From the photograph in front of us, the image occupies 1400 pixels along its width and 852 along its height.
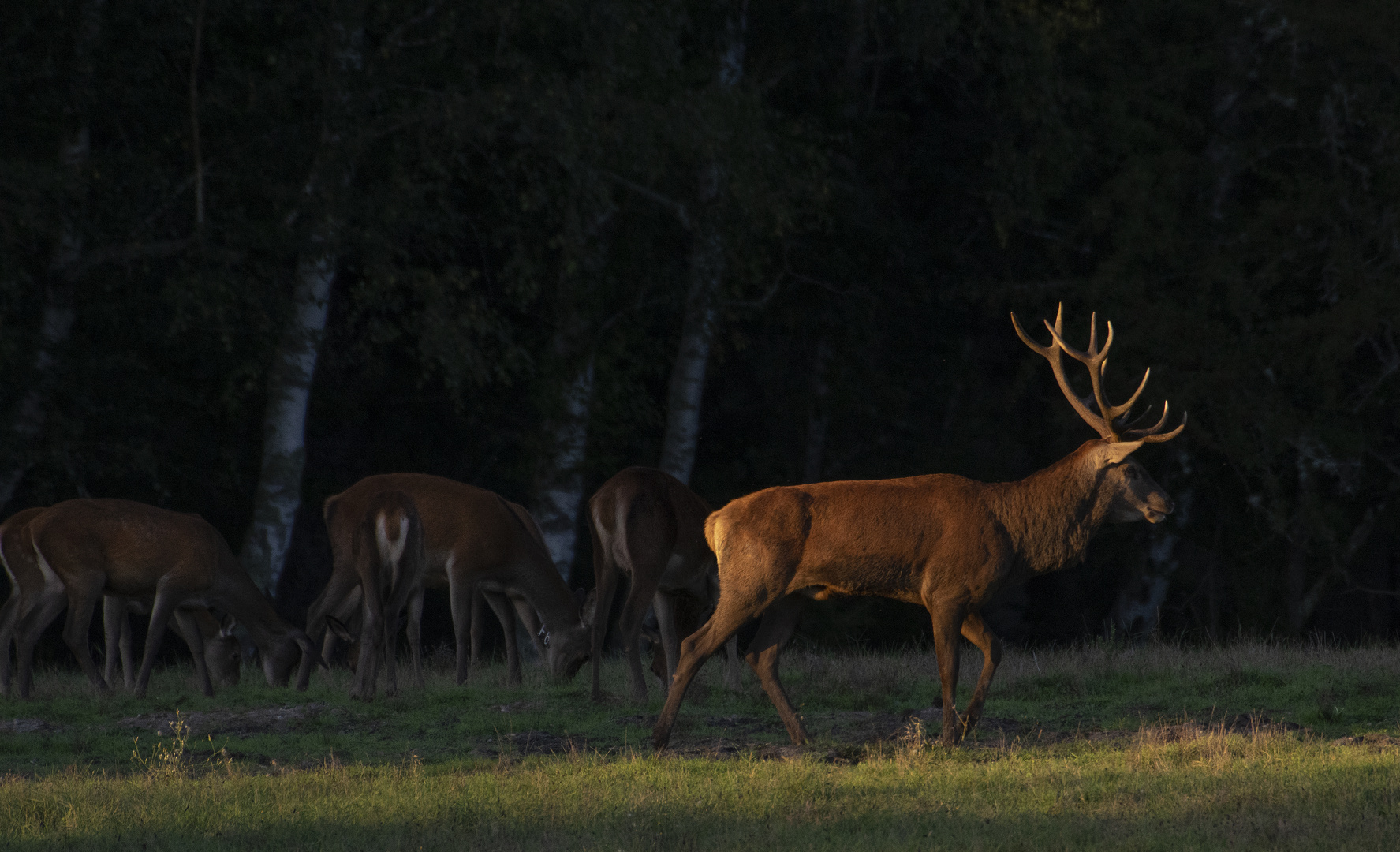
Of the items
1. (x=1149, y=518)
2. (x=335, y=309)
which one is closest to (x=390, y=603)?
(x=1149, y=518)

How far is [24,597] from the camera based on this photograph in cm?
1309

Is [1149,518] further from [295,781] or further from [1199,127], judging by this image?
[1199,127]

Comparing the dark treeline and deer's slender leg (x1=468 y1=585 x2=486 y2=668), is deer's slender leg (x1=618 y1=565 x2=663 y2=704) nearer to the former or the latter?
deer's slender leg (x1=468 y1=585 x2=486 y2=668)

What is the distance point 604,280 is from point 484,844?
11.5 meters

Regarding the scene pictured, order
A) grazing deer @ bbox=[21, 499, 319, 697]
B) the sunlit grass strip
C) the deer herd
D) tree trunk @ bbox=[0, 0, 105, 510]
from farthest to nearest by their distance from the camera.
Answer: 1. tree trunk @ bbox=[0, 0, 105, 510]
2. grazing deer @ bbox=[21, 499, 319, 697]
3. the deer herd
4. the sunlit grass strip

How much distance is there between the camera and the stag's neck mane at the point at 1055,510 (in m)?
9.36

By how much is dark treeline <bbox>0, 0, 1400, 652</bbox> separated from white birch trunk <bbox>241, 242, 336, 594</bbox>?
0.12 feet

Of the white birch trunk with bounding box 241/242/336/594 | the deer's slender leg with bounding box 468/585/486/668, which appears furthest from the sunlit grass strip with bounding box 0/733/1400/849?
the white birch trunk with bounding box 241/242/336/594

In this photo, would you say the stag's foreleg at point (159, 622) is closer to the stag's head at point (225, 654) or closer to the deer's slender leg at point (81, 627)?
the deer's slender leg at point (81, 627)

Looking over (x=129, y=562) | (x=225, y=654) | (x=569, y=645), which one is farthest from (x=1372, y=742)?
(x=225, y=654)

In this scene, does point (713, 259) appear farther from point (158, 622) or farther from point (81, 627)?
point (81, 627)

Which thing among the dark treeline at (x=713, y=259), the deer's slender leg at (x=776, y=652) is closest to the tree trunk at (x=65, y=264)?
the dark treeline at (x=713, y=259)

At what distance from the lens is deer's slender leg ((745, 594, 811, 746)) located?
926cm

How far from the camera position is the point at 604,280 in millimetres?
17641
